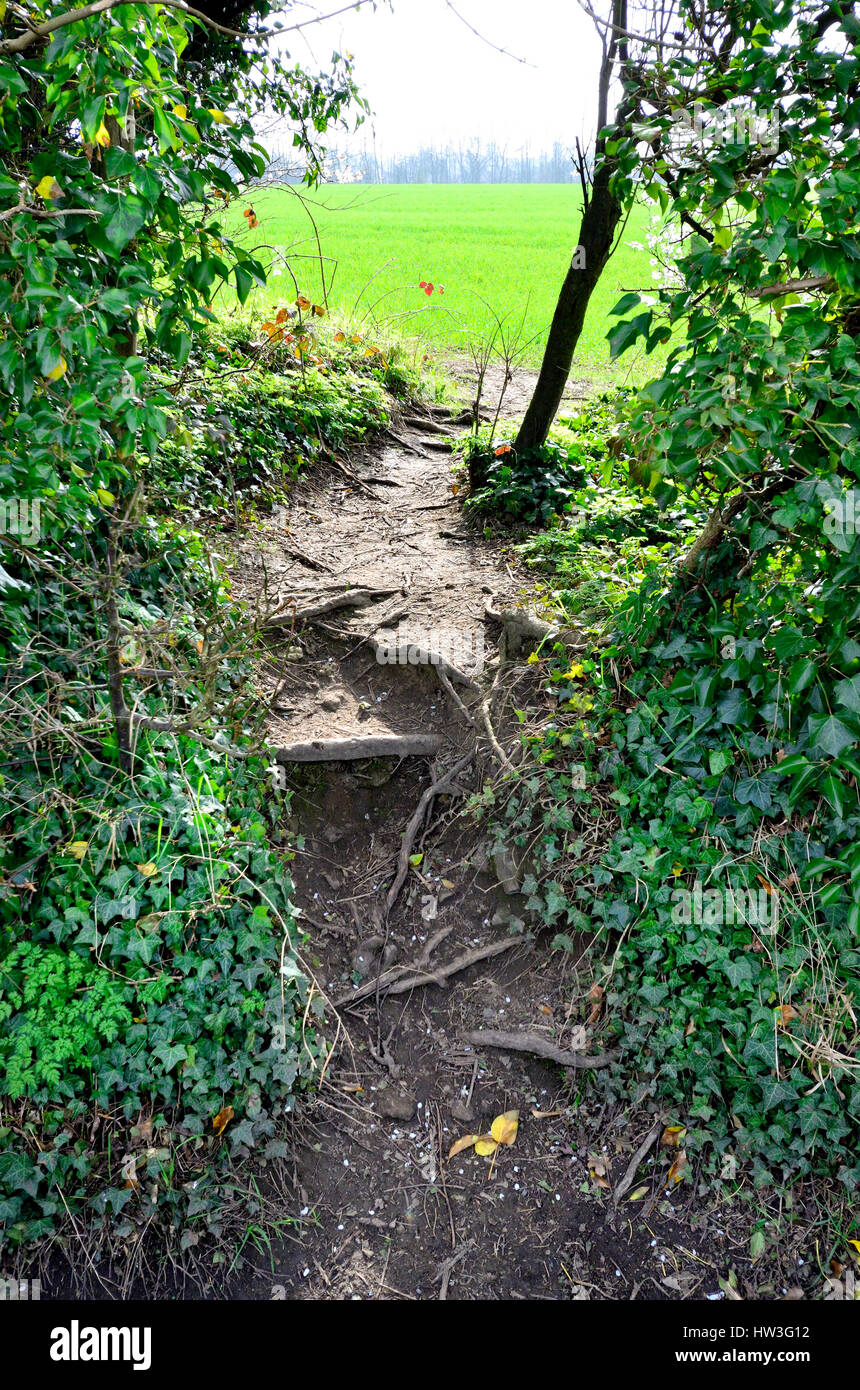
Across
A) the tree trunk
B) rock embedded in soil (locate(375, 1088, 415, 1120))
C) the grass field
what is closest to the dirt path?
rock embedded in soil (locate(375, 1088, 415, 1120))

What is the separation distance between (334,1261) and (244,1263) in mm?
317

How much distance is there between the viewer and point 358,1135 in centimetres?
323

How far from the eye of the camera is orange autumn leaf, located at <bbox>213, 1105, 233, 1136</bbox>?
2.91 metres

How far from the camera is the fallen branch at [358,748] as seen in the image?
13.6ft

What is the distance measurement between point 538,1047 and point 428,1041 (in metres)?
0.49

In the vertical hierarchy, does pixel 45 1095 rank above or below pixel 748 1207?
above

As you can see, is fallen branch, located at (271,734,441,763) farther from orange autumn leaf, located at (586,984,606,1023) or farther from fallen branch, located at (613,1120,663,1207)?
fallen branch, located at (613,1120,663,1207)

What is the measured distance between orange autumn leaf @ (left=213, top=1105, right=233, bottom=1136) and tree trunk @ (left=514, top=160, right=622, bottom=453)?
495cm

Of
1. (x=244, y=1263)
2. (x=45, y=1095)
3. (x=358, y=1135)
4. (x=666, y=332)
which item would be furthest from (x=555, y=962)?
(x=666, y=332)

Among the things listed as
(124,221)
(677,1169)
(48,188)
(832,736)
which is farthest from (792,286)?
(677,1169)

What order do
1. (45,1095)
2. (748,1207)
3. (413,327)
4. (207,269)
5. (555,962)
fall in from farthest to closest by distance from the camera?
(413,327), (555,962), (748,1207), (45,1095), (207,269)

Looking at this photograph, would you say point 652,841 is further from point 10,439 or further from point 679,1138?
point 10,439

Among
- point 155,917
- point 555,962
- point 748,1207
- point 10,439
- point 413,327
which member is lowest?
point 748,1207

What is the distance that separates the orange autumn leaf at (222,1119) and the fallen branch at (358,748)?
159 cm
